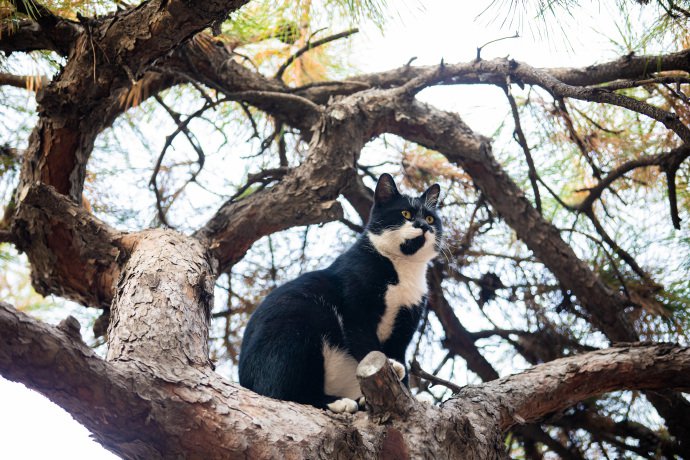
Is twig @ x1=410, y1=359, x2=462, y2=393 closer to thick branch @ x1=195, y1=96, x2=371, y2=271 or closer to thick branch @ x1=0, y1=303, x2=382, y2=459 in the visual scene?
thick branch @ x1=195, y1=96, x2=371, y2=271

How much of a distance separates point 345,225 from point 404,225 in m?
0.80

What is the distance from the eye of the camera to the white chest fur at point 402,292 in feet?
→ 7.00

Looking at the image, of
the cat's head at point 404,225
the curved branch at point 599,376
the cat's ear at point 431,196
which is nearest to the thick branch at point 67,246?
the cat's head at point 404,225

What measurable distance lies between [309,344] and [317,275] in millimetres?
415

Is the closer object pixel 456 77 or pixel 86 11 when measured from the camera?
pixel 86 11

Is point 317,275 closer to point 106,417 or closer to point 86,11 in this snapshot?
point 106,417

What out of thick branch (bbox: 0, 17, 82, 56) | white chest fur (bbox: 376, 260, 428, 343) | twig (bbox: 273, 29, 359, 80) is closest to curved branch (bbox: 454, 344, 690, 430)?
white chest fur (bbox: 376, 260, 428, 343)

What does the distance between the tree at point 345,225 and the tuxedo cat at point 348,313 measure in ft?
A: 0.60

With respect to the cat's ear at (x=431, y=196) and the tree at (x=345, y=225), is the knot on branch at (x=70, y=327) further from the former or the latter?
the cat's ear at (x=431, y=196)

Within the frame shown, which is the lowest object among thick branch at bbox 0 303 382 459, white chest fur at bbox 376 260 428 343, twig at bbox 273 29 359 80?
thick branch at bbox 0 303 382 459

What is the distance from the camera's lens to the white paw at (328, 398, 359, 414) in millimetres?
1677

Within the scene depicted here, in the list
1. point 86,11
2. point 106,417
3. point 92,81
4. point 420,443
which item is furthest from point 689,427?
point 86,11

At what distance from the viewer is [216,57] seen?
9.18 feet

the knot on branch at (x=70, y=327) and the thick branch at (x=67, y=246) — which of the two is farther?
the thick branch at (x=67, y=246)
